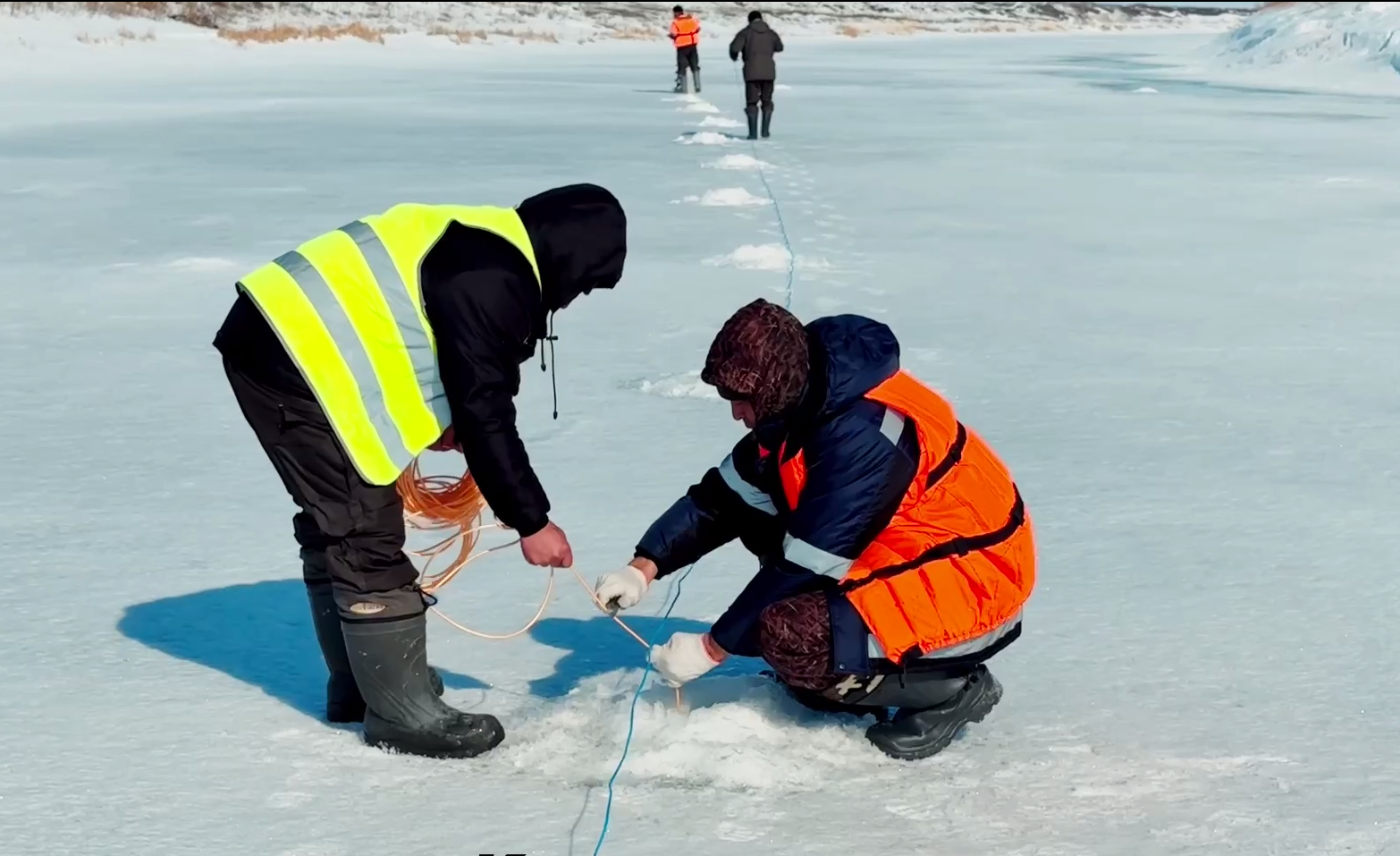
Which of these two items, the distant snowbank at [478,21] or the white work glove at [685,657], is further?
the distant snowbank at [478,21]

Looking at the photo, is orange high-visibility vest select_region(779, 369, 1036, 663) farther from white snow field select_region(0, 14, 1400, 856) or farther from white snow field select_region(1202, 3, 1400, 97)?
white snow field select_region(1202, 3, 1400, 97)

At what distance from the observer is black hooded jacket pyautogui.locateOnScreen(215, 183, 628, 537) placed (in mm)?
2564

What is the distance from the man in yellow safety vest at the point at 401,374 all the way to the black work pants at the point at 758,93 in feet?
43.3

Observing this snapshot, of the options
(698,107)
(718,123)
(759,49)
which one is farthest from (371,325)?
(698,107)

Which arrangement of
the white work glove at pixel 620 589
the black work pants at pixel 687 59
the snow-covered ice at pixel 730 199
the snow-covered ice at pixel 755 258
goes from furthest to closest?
the black work pants at pixel 687 59 → the snow-covered ice at pixel 730 199 → the snow-covered ice at pixel 755 258 → the white work glove at pixel 620 589

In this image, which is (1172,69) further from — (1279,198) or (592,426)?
(592,426)

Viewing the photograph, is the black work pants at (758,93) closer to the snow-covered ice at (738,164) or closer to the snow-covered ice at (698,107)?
the snow-covered ice at (738,164)

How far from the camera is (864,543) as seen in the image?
8.71ft

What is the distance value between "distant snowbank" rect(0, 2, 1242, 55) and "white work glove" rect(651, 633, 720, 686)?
30.1m

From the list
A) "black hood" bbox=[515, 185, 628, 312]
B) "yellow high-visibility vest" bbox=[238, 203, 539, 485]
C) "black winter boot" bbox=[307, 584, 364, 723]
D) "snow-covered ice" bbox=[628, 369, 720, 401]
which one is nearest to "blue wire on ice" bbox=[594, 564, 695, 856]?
"black winter boot" bbox=[307, 584, 364, 723]

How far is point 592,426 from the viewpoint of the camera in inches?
203

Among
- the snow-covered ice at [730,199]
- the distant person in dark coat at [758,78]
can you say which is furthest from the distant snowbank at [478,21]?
the snow-covered ice at [730,199]

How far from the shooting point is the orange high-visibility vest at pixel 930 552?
2.70 meters

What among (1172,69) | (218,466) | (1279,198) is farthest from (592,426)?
(1172,69)
